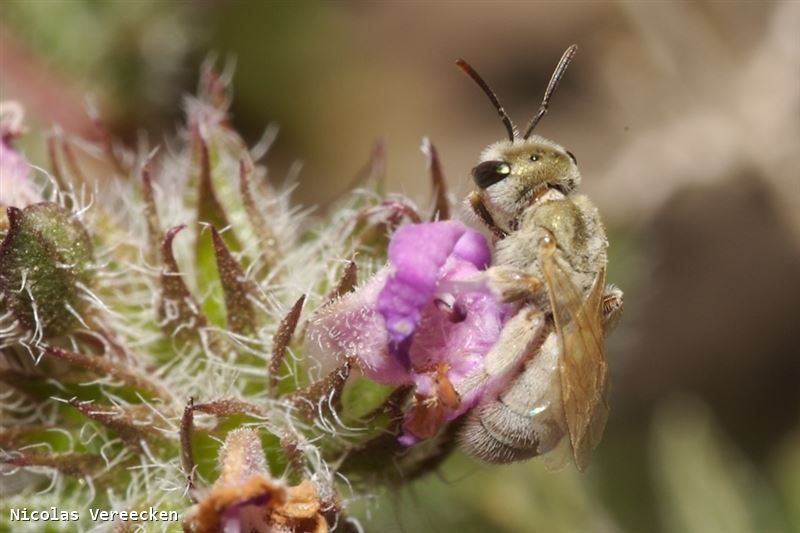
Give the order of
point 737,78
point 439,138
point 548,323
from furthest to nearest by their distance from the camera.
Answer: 1. point 439,138
2. point 737,78
3. point 548,323

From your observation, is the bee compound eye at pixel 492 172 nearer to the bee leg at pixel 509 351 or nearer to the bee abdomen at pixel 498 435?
the bee leg at pixel 509 351

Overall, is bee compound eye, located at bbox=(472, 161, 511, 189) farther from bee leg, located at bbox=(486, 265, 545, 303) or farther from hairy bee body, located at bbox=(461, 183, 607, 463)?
bee leg, located at bbox=(486, 265, 545, 303)

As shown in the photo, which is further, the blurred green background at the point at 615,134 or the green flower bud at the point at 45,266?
the blurred green background at the point at 615,134

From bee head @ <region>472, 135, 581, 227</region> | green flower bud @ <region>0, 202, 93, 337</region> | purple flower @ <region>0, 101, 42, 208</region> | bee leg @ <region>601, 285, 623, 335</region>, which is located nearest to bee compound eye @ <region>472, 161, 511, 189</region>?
bee head @ <region>472, 135, 581, 227</region>

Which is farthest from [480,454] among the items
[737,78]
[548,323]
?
[737,78]

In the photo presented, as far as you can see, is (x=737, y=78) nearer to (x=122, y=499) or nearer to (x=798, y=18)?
(x=798, y=18)

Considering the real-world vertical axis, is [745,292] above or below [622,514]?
above

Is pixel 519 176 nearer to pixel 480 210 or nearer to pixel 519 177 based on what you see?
pixel 519 177

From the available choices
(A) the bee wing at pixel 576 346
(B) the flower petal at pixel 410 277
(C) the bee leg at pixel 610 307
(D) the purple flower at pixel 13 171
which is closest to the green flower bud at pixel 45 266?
(D) the purple flower at pixel 13 171
